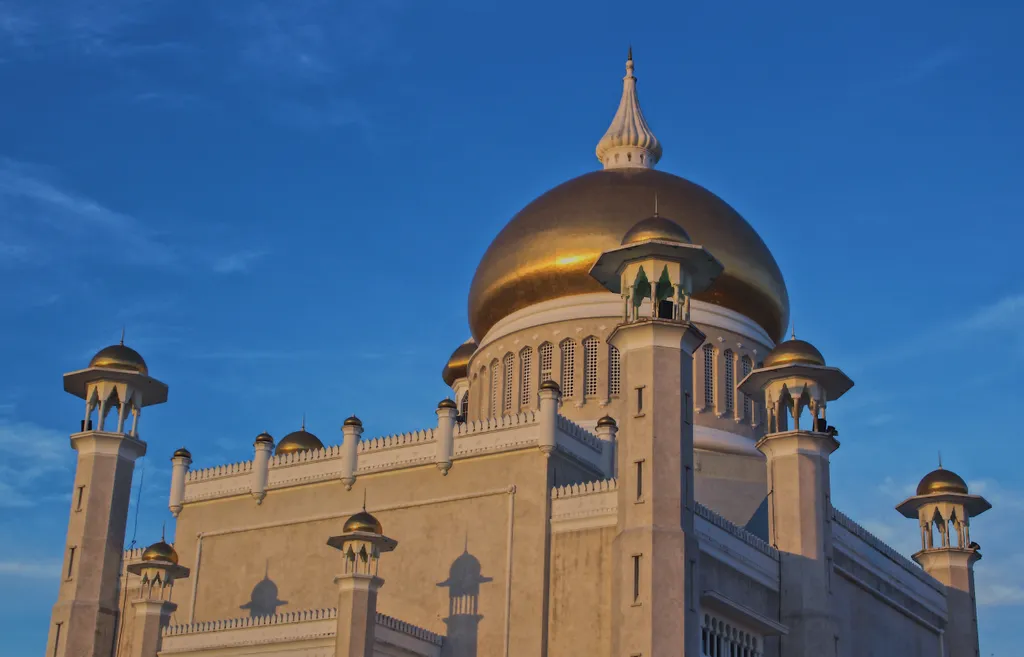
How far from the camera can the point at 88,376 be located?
28.5 m

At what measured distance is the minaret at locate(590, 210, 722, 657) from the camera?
71.2 feet

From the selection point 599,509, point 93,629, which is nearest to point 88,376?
point 93,629

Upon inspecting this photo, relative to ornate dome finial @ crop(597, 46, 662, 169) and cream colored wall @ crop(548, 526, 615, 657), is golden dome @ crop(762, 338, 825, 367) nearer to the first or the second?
cream colored wall @ crop(548, 526, 615, 657)

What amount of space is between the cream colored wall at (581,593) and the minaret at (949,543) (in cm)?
1093

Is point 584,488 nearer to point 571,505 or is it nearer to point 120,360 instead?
point 571,505

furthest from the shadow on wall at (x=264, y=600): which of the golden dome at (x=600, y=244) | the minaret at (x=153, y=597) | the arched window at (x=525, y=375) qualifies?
the golden dome at (x=600, y=244)

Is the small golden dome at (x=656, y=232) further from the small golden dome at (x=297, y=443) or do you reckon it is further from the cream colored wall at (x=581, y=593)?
the small golden dome at (x=297, y=443)

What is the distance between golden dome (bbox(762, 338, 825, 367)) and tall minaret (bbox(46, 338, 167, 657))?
11.4 m

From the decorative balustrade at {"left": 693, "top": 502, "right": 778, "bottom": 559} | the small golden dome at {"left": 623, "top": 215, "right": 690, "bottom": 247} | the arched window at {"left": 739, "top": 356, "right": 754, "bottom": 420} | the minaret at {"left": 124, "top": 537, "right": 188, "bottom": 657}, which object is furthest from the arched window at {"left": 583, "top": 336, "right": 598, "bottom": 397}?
the minaret at {"left": 124, "top": 537, "right": 188, "bottom": 657}

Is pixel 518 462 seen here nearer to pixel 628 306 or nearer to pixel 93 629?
pixel 628 306

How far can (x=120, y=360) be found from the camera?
→ 93.9 ft

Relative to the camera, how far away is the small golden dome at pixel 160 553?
84.2ft

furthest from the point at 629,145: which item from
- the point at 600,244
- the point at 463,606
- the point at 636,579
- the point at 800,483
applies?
the point at 636,579

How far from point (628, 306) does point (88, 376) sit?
10665 millimetres
